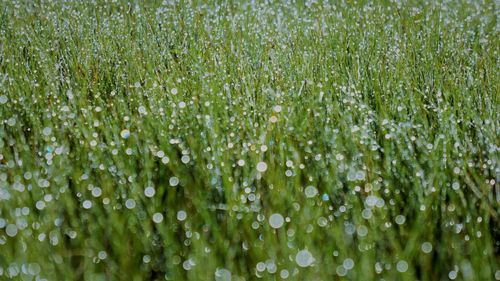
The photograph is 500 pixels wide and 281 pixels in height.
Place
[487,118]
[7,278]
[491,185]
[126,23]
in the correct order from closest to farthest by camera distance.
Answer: [7,278] < [491,185] < [487,118] < [126,23]

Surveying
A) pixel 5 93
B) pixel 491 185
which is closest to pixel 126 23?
pixel 5 93

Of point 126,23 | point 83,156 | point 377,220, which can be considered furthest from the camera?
point 126,23

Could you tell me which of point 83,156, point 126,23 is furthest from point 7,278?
point 126,23

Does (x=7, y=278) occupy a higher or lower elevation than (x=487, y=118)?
lower

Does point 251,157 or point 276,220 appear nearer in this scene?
point 276,220

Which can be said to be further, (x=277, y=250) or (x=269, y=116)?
(x=269, y=116)

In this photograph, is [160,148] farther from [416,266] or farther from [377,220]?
[416,266]
